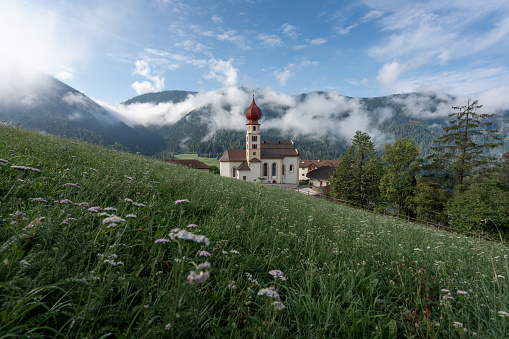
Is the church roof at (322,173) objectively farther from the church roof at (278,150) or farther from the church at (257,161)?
the church roof at (278,150)

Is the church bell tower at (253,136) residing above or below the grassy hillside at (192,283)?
above

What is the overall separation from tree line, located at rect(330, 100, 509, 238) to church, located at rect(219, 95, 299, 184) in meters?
35.8

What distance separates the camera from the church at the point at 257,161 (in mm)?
70688

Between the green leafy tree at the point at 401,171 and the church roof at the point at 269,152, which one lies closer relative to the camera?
the green leafy tree at the point at 401,171

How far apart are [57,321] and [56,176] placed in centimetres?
353

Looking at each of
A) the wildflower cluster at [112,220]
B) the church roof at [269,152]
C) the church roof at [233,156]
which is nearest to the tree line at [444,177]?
the wildflower cluster at [112,220]

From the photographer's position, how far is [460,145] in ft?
97.6

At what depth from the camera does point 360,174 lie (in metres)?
35.6

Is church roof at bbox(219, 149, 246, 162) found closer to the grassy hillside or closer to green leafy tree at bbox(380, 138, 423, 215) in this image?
green leafy tree at bbox(380, 138, 423, 215)

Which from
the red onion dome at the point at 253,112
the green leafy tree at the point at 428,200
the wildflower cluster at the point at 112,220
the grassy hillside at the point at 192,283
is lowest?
the green leafy tree at the point at 428,200

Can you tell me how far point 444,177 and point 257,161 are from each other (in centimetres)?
4772

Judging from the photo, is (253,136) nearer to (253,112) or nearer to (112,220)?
(253,112)

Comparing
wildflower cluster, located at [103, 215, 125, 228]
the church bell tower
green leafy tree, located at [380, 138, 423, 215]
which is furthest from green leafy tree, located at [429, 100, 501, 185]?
the church bell tower

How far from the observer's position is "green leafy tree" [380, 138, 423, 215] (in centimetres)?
3222
